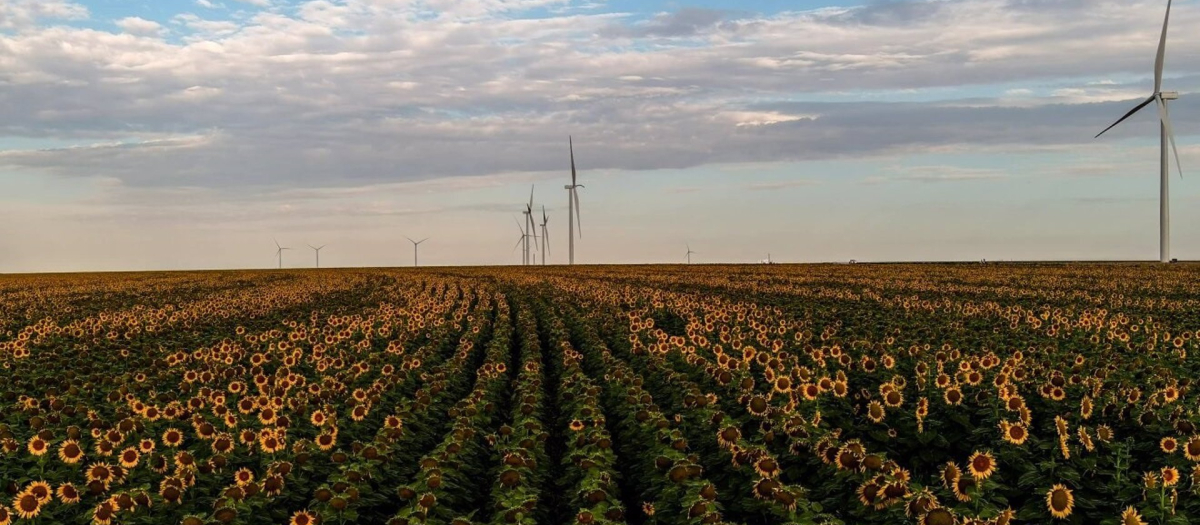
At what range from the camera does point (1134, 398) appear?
1289 centimetres

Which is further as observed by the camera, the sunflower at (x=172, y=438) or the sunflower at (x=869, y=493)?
the sunflower at (x=172, y=438)

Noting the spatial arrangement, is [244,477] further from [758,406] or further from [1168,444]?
[1168,444]

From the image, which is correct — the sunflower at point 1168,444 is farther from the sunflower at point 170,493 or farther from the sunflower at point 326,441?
the sunflower at point 170,493

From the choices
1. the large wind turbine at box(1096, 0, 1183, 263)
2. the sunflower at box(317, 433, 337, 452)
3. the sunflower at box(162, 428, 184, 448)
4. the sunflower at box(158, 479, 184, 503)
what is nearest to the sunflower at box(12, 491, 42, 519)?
the sunflower at box(158, 479, 184, 503)

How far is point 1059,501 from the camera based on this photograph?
9.18 metres

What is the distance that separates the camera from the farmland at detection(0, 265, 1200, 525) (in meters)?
10.1

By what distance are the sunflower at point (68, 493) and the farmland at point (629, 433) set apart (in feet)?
0.07

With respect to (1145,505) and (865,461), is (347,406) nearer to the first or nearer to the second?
(865,461)

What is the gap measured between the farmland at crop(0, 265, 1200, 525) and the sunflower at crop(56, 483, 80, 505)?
21 millimetres

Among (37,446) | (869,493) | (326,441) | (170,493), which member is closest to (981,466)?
(869,493)

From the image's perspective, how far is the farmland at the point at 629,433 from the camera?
10.1 m

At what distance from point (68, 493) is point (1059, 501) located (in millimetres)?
9746

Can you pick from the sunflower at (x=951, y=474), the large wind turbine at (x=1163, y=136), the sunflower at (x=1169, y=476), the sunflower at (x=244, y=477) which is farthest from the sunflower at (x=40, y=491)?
the large wind turbine at (x=1163, y=136)

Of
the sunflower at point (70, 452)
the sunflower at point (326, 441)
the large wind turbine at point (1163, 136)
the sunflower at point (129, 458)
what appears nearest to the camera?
the sunflower at point (129, 458)
